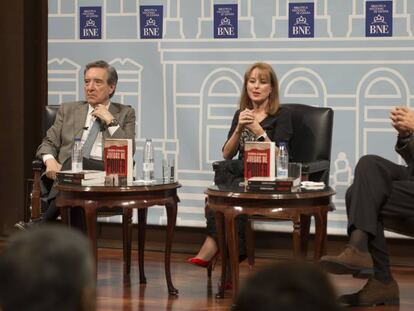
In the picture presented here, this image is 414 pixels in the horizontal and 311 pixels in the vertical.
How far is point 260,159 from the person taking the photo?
415cm

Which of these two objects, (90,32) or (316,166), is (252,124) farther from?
(90,32)

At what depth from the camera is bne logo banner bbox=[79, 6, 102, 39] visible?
5980 mm

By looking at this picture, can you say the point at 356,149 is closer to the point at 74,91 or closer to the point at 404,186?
the point at 404,186

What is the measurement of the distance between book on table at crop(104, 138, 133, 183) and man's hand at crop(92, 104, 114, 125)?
1.41ft

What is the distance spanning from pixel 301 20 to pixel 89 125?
60.1 inches

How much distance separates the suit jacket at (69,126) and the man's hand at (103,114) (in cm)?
8

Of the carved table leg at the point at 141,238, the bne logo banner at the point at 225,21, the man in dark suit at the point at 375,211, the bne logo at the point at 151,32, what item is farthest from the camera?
the bne logo at the point at 151,32

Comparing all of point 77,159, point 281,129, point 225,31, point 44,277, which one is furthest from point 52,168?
point 44,277

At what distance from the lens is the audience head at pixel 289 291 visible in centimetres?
93

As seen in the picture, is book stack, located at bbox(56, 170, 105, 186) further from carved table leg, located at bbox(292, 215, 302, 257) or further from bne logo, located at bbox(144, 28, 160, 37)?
bne logo, located at bbox(144, 28, 160, 37)

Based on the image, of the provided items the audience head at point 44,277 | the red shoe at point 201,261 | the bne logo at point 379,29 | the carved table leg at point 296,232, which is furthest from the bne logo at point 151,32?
the audience head at point 44,277

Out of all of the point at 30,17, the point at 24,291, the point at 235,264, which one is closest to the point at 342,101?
the point at 235,264

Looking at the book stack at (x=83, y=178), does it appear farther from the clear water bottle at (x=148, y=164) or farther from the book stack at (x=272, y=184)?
the book stack at (x=272, y=184)

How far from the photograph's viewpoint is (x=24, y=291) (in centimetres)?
95
